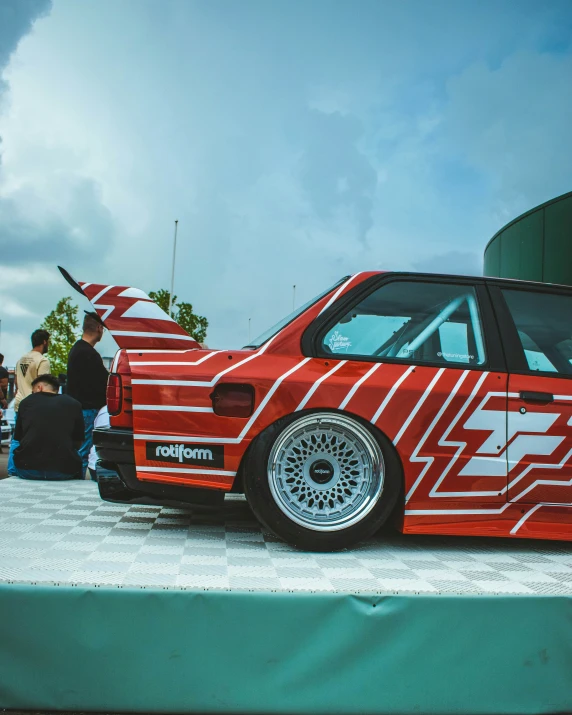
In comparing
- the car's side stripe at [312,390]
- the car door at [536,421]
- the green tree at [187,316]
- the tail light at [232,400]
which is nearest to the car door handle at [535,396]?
the car door at [536,421]

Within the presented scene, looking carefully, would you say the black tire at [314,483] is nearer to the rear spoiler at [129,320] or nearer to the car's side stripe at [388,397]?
the car's side stripe at [388,397]

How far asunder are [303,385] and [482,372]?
86 centimetres

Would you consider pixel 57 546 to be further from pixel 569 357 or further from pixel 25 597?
pixel 569 357

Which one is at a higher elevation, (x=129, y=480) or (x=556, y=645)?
(x=129, y=480)

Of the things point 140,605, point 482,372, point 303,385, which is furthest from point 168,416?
point 482,372

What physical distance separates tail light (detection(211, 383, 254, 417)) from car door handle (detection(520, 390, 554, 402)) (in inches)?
49.9

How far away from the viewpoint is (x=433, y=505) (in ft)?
9.67

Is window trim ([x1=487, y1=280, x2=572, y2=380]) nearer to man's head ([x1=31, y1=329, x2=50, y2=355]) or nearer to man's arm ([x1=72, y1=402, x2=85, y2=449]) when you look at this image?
man's arm ([x1=72, y1=402, x2=85, y2=449])

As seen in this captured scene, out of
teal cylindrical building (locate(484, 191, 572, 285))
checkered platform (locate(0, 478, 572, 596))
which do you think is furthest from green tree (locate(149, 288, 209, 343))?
checkered platform (locate(0, 478, 572, 596))

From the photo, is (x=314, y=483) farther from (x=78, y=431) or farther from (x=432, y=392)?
(x=78, y=431)

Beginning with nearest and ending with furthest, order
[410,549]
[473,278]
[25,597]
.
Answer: [25,597]
[410,549]
[473,278]

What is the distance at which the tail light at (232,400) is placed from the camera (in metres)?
2.93

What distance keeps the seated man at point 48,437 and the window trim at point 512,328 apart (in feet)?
10.9

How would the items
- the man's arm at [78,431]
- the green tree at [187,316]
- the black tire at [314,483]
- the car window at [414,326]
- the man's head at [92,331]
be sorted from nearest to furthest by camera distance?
1. the black tire at [314,483]
2. the car window at [414,326]
3. the man's arm at [78,431]
4. the man's head at [92,331]
5. the green tree at [187,316]
